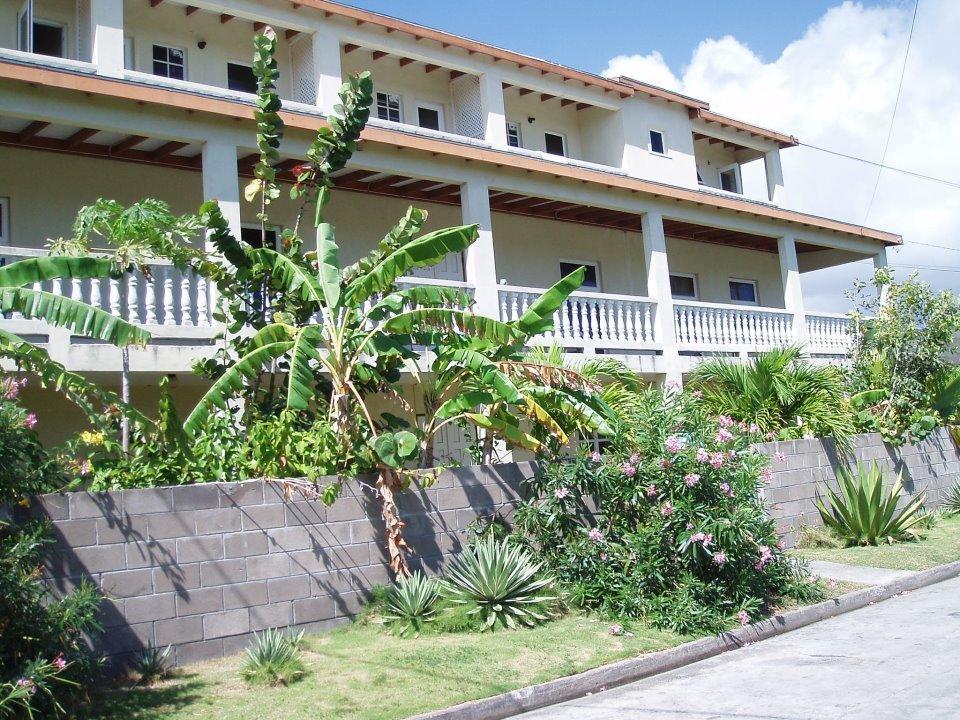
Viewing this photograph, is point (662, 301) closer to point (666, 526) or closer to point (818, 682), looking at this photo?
point (666, 526)

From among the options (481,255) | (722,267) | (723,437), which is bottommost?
(723,437)

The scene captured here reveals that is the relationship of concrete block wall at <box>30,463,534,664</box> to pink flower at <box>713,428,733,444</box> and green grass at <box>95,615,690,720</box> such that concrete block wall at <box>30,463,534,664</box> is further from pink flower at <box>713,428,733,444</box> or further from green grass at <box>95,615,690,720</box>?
pink flower at <box>713,428,733,444</box>

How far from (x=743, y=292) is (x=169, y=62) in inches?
610

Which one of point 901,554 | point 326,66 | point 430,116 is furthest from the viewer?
point 430,116

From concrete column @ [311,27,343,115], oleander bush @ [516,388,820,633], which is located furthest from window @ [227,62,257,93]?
oleander bush @ [516,388,820,633]

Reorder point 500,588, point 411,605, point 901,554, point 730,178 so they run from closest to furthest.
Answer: point 411,605, point 500,588, point 901,554, point 730,178

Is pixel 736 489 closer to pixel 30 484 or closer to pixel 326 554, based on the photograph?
pixel 326 554

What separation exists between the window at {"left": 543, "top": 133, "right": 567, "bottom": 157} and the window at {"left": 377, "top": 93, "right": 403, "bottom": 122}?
12.9ft

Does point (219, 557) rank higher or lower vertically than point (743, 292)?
lower

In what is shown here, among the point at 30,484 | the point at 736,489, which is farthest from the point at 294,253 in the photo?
the point at 736,489

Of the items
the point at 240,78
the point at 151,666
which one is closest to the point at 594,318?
the point at 240,78

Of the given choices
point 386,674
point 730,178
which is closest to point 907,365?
point 730,178

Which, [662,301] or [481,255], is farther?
[662,301]

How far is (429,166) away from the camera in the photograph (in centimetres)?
1567
